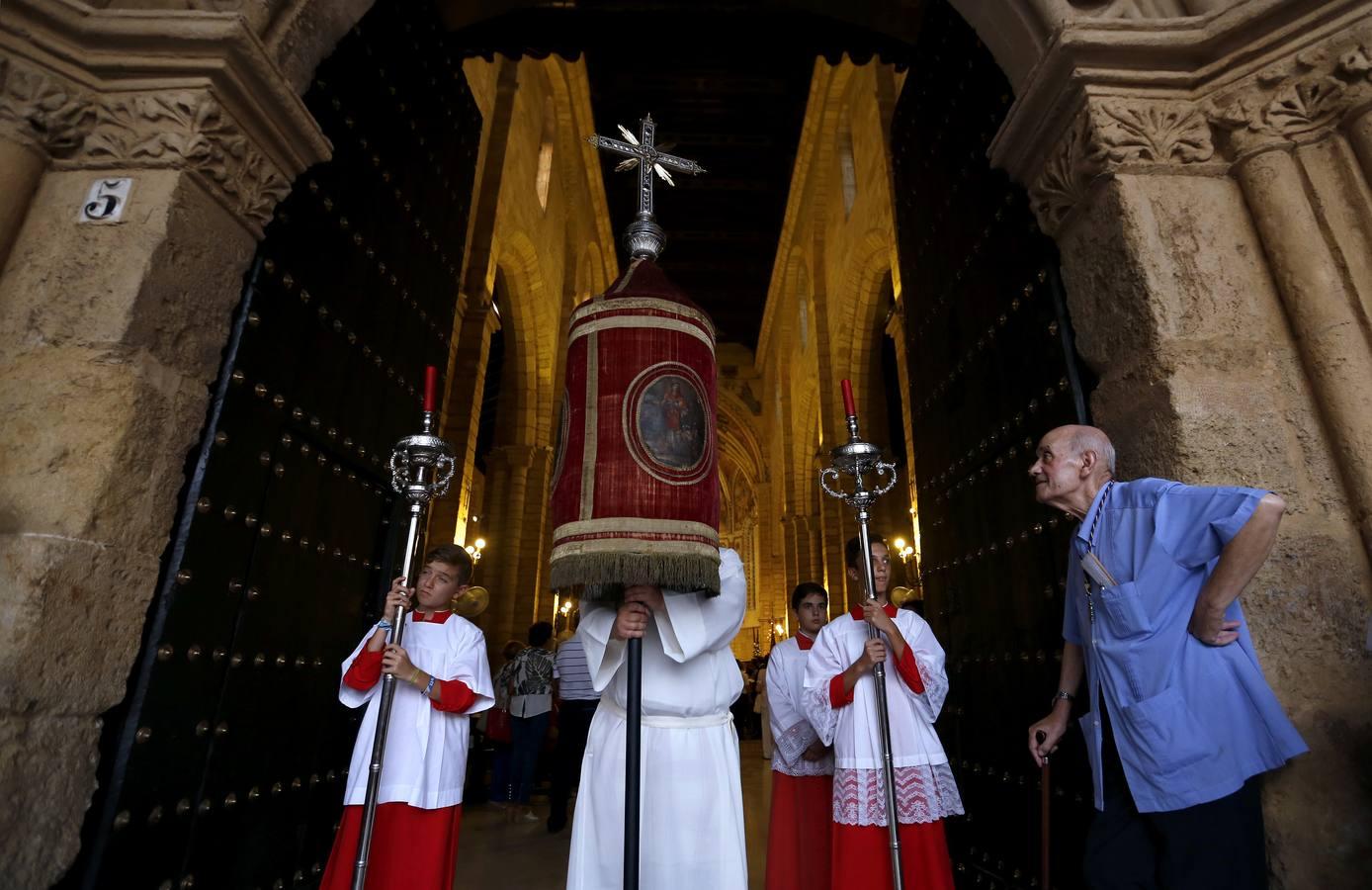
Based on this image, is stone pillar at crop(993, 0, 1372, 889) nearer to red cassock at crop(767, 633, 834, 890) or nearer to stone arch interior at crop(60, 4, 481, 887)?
red cassock at crop(767, 633, 834, 890)

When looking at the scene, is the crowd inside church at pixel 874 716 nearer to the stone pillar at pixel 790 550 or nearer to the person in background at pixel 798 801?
the person in background at pixel 798 801

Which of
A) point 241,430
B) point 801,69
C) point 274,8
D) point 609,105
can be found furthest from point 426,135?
point 609,105

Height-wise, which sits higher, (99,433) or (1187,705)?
(99,433)

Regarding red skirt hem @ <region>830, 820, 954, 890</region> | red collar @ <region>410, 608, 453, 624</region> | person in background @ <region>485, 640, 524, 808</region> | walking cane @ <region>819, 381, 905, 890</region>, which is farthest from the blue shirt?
person in background @ <region>485, 640, 524, 808</region>

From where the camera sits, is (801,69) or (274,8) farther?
(801,69)

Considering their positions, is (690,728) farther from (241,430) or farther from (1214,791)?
(241,430)

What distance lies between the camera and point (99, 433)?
81.0 inches

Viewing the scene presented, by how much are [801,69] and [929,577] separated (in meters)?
4.14

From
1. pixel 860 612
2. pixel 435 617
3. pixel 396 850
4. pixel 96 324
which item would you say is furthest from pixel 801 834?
pixel 96 324

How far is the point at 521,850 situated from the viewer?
4.95 m

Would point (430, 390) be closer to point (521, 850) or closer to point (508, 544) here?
point (521, 850)

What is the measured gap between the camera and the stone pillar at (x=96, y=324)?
1879mm

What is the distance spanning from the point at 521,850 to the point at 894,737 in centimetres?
331

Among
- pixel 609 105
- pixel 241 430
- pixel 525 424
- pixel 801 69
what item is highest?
pixel 609 105
